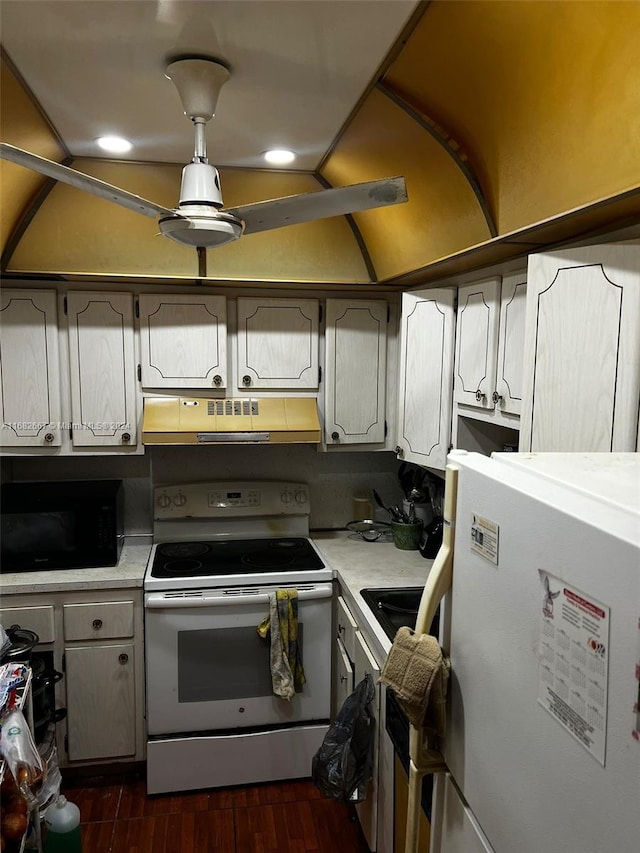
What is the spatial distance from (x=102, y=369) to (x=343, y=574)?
1481 millimetres

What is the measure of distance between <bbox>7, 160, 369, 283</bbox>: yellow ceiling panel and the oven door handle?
4.73ft

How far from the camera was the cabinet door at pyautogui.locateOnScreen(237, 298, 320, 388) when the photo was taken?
10.0ft

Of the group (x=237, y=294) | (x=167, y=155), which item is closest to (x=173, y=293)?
(x=237, y=294)

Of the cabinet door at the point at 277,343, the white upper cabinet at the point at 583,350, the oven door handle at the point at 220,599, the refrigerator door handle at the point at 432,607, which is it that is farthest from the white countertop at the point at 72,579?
the white upper cabinet at the point at 583,350

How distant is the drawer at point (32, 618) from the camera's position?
2.68 m

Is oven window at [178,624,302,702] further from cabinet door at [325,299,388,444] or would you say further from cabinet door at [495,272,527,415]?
cabinet door at [495,272,527,415]

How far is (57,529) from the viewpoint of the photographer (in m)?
2.84

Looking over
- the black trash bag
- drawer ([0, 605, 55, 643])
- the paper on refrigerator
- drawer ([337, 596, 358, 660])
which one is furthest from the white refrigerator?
drawer ([0, 605, 55, 643])

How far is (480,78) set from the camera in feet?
5.83

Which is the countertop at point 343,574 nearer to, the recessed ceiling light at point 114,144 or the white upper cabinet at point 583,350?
the white upper cabinet at point 583,350

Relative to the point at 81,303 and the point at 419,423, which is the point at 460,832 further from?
the point at 81,303

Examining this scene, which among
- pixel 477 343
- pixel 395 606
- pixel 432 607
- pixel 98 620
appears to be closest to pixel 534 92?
pixel 477 343

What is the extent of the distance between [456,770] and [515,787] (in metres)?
0.30

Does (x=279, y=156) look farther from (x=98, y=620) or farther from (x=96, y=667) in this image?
(x=96, y=667)
